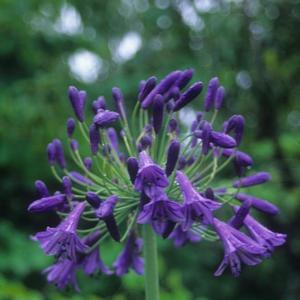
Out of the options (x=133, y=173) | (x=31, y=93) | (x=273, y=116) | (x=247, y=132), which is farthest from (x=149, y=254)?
(x=247, y=132)

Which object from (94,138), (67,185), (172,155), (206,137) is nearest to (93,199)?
(67,185)

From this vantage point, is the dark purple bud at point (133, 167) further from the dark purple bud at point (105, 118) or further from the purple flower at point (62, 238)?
the purple flower at point (62, 238)

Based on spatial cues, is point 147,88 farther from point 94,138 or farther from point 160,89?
point 94,138

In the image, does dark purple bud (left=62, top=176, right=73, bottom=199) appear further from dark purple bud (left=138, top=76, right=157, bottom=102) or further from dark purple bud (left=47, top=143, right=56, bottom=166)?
dark purple bud (left=138, top=76, right=157, bottom=102)

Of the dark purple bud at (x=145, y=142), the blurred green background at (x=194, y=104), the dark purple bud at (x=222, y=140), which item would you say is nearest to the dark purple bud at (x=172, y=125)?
the dark purple bud at (x=145, y=142)

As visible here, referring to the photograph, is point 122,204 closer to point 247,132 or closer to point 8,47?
point 8,47

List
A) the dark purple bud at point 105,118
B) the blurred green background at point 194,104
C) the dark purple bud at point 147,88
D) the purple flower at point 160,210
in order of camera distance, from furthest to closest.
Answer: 1. the blurred green background at point 194,104
2. the dark purple bud at point 147,88
3. the dark purple bud at point 105,118
4. the purple flower at point 160,210

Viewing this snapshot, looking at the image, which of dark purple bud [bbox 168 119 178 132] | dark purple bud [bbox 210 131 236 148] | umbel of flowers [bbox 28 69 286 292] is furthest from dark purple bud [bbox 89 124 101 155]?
dark purple bud [bbox 210 131 236 148]
